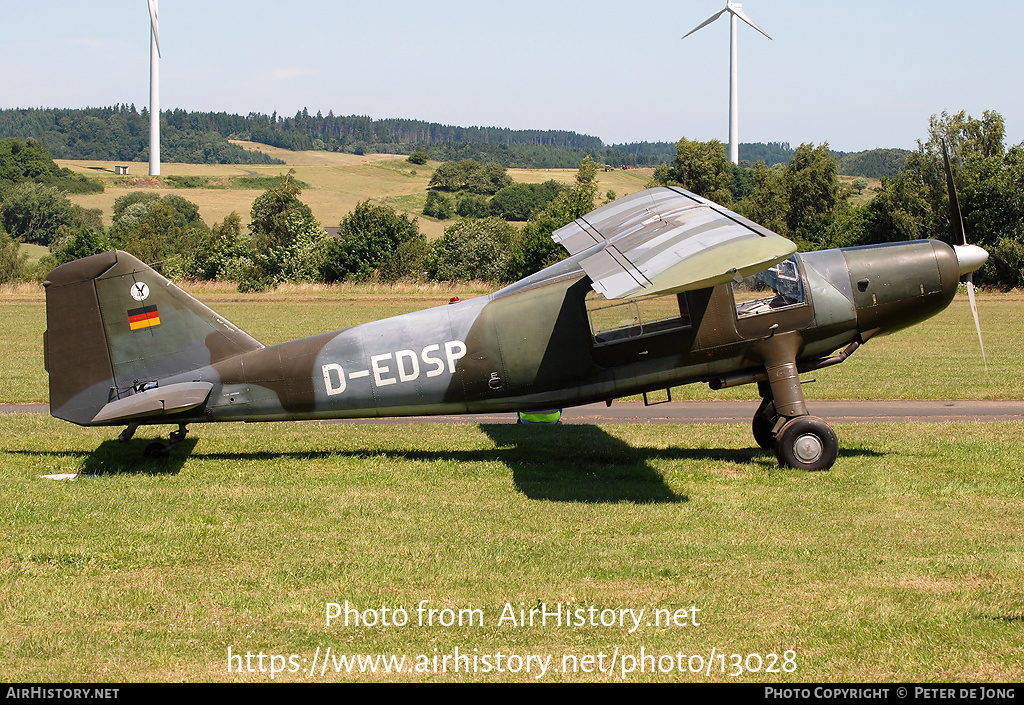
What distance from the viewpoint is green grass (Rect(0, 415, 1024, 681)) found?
675 cm

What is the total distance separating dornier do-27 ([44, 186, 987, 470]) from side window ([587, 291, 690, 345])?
19mm

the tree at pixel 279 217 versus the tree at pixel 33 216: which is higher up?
the tree at pixel 33 216

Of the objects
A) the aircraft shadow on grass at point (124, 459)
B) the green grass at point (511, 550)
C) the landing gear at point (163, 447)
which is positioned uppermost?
the landing gear at point (163, 447)

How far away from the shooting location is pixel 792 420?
1211 cm

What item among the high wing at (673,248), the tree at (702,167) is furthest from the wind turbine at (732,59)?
the high wing at (673,248)

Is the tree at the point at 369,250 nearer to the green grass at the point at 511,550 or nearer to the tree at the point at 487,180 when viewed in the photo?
the green grass at the point at 511,550

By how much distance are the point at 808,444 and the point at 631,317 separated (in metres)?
2.86

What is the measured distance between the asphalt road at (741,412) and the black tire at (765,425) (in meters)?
2.60

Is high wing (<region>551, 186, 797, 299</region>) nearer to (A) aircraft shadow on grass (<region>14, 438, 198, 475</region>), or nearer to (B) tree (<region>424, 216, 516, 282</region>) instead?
(A) aircraft shadow on grass (<region>14, 438, 198, 475</region>)

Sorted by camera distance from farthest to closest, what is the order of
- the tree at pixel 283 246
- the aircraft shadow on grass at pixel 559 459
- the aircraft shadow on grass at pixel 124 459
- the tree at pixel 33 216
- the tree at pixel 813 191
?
the tree at pixel 33 216
the tree at pixel 813 191
the tree at pixel 283 246
the aircraft shadow on grass at pixel 124 459
the aircraft shadow on grass at pixel 559 459

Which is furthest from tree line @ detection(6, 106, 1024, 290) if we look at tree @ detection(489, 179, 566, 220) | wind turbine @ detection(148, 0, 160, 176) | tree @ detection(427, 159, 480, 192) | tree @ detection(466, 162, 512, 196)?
tree @ detection(427, 159, 480, 192)

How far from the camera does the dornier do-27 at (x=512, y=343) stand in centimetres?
1209

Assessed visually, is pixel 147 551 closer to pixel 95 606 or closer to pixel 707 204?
pixel 95 606

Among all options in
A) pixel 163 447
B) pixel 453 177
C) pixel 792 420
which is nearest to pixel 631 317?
pixel 792 420
